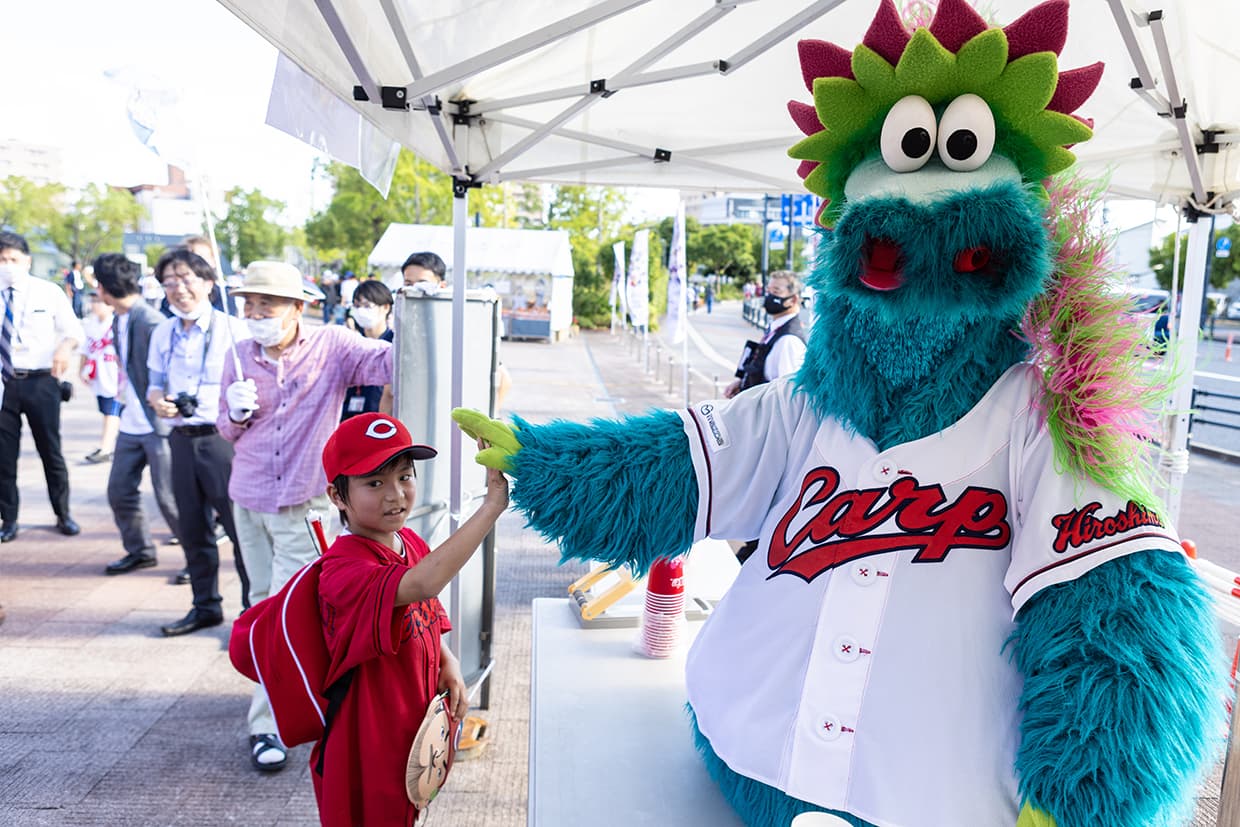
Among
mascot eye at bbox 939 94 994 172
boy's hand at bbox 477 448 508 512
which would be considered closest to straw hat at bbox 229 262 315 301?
boy's hand at bbox 477 448 508 512

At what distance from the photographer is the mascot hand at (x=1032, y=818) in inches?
58.0

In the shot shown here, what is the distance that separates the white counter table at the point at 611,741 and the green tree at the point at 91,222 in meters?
55.8

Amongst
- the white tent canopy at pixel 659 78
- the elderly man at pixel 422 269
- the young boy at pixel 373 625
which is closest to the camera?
the young boy at pixel 373 625

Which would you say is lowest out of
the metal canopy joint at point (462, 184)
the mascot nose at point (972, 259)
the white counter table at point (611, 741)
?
the white counter table at point (611, 741)

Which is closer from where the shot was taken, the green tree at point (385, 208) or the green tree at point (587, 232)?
the green tree at point (385, 208)

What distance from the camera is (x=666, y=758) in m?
2.13

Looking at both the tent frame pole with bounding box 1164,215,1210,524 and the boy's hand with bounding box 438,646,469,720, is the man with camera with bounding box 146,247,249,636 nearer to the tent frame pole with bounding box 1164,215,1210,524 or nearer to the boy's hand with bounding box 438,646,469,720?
the boy's hand with bounding box 438,646,469,720

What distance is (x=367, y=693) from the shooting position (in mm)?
1911

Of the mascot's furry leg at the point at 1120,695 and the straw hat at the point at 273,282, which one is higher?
the straw hat at the point at 273,282

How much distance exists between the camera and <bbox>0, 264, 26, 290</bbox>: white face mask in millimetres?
5258

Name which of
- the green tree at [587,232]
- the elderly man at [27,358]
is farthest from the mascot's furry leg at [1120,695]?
the green tree at [587,232]

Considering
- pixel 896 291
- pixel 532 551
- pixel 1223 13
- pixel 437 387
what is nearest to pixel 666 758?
pixel 896 291

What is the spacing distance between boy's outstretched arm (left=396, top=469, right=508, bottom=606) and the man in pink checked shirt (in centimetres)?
161

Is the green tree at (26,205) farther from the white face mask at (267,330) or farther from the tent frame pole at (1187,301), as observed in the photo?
the tent frame pole at (1187,301)
